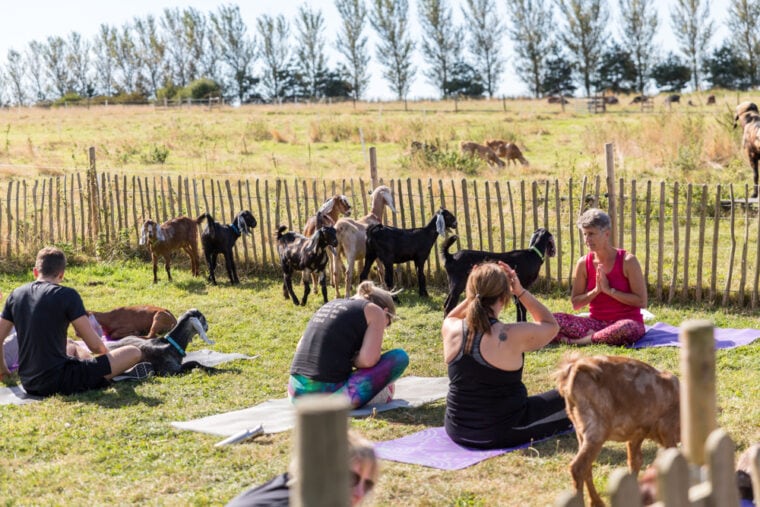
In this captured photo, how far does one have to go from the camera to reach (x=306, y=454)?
2369mm

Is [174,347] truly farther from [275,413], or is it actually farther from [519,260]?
[519,260]

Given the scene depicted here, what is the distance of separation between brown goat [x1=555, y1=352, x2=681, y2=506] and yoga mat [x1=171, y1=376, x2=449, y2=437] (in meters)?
2.55

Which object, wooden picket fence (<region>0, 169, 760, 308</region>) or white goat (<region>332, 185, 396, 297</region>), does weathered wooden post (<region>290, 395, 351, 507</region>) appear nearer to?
white goat (<region>332, 185, 396, 297</region>)

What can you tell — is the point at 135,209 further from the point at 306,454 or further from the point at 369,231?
the point at 306,454

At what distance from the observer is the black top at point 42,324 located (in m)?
8.00

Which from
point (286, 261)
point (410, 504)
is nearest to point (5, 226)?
point (286, 261)

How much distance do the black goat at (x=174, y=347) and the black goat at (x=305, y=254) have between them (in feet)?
9.60

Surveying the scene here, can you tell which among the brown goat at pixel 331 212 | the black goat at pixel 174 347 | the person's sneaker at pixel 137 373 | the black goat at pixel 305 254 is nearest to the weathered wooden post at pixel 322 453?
the person's sneaker at pixel 137 373

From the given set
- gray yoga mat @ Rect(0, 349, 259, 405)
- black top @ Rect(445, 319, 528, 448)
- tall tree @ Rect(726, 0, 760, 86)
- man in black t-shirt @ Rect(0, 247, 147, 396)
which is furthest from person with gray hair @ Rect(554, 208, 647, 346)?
tall tree @ Rect(726, 0, 760, 86)

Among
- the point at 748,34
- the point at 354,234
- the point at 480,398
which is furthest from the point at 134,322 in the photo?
the point at 748,34

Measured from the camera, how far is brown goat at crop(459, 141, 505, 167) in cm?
2547

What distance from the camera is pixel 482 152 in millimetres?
25797

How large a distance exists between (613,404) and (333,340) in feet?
8.28

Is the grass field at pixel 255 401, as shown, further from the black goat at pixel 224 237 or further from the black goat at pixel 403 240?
the black goat at pixel 403 240
